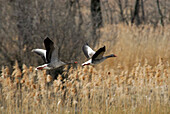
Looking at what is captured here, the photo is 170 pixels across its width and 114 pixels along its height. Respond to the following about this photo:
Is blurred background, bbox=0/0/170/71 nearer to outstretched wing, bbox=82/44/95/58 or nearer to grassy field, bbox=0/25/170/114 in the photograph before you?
grassy field, bbox=0/25/170/114

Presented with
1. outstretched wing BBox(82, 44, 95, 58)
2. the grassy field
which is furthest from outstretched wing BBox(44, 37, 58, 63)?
the grassy field

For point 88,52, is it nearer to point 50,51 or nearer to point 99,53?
point 99,53

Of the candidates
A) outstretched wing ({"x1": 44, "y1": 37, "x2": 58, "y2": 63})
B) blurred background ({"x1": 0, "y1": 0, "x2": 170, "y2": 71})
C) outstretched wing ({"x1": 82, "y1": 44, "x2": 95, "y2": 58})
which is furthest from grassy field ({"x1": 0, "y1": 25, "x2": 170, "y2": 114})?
blurred background ({"x1": 0, "y1": 0, "x2": 170, "y2": 71})

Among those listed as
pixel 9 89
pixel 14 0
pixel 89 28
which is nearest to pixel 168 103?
pixel 9 89

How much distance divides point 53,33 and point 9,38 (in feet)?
2.87

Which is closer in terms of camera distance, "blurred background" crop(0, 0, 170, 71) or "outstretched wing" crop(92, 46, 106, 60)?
"outstretched wing" crop(92, 46, 106, 60)

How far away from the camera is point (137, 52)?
7.69m

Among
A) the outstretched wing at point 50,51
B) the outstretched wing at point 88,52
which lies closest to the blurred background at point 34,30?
the outstretched wing at point 88,52

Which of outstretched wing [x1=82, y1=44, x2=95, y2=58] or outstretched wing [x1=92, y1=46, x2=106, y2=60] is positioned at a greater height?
outstretched wing [x1=82, y1=44, x2=95, y2=58]

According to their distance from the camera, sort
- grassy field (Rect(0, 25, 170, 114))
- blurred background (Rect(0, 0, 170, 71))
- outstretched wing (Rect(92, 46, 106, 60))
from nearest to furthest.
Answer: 1. outstretched wing (Rect(92, 46, 106, 60))
2. grassy field (Rect(0, 25, 170, 114))
3. blurred background (Rect(0, 0, 170, 71))

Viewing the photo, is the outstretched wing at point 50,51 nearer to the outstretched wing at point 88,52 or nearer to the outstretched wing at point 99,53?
the outstretched wing at point 99,53

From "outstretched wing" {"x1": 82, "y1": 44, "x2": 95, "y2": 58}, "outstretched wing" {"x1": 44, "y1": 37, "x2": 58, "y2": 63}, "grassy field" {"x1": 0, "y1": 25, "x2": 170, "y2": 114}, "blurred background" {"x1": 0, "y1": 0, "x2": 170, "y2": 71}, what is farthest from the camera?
"blurred background" {"x1": 0, "y1": 0, "x2": 170, "y2": 71}

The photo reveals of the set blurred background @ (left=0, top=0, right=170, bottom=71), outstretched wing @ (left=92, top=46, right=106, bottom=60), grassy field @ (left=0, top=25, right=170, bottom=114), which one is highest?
blurred background @ (left=0, top=0, right=170, bottom=71)

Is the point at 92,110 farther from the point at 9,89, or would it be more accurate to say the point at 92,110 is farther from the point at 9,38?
the point at 9,38
